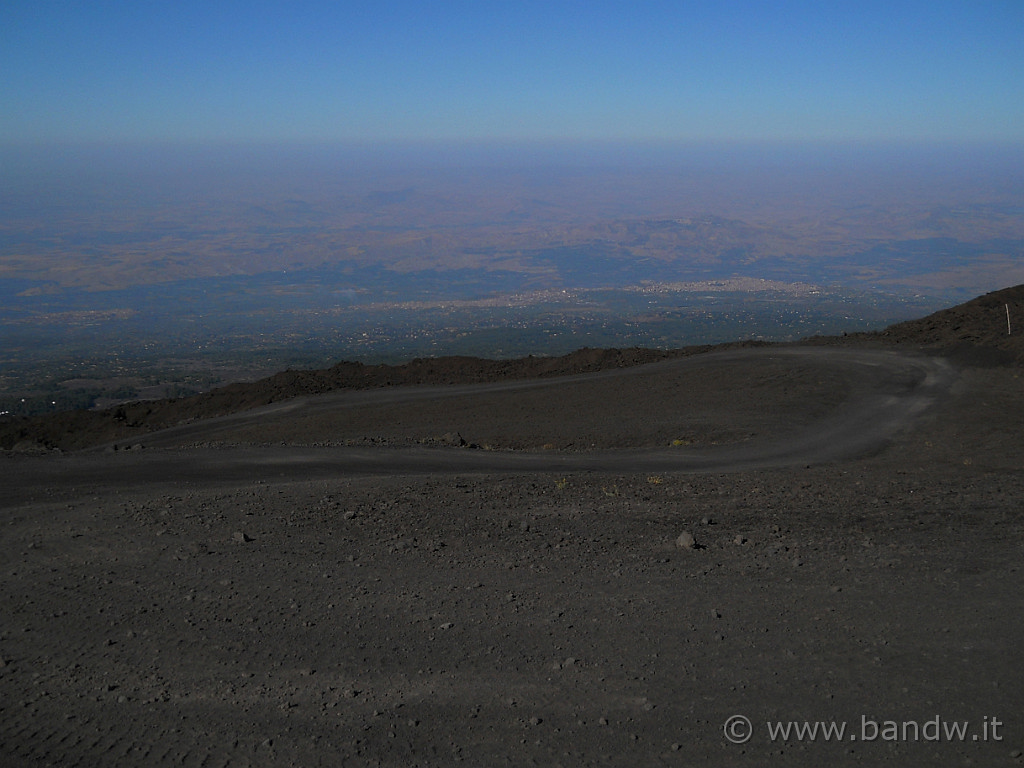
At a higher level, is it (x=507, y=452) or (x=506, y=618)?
(x=507, y=452)

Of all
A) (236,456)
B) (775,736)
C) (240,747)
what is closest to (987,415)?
(775,736)

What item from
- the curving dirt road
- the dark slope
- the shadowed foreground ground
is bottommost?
the shadowed foreground ground

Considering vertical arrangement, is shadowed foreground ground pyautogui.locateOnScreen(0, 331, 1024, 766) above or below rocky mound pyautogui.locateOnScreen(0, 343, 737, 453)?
below

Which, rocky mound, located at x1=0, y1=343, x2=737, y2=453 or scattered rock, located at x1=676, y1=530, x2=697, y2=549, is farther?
rocky mound, located at x1=0, y1=343, x2=737, y2=453

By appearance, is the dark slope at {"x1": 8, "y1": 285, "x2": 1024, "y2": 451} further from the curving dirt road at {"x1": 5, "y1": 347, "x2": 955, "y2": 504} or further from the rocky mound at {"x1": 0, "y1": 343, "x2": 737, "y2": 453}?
the curving dirt road at {"x1": 5, "y1": 347, "x2": 955, "y2": 504}

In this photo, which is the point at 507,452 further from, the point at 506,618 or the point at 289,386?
the point at 289,386

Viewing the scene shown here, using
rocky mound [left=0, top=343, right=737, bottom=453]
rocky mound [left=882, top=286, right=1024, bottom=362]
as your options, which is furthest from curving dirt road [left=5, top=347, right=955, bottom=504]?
rocky mound [left=882, top=286, right=1024, bottom=362]

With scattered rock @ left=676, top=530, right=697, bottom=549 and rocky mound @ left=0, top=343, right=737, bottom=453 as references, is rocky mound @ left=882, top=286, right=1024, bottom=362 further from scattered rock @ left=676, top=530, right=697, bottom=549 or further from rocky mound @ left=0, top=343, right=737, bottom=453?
scattered rock @ left=676, top=530, right=697, bottom=549

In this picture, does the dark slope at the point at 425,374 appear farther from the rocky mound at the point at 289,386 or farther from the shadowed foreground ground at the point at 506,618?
the shadowed foreground ground at the point at 506,618

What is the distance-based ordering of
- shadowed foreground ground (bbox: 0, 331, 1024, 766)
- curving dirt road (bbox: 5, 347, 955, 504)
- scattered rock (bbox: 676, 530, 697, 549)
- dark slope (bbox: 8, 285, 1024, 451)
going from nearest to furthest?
shadowed foreground ground (bbox: 0, 331, 1024, 766) < scattered rock (bbox: 676, 530, 697, 549) < curving dirt road (bbox: 5, 347, 955, 504) < dark slope (bbox: 8, 285, 1024, 451)

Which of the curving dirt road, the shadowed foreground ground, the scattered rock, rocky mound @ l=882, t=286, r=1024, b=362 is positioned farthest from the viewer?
rocky mound @ l=882, t=286, r=1024, b=362

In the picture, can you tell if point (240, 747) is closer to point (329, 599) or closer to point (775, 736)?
point (329, 599)

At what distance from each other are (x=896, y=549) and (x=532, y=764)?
→ 664 cm

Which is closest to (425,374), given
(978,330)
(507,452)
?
(507,452)
